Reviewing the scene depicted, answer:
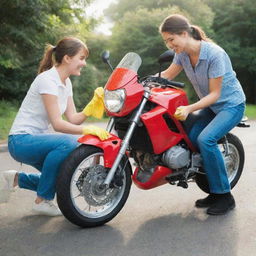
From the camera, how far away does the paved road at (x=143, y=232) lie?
10.8 ft

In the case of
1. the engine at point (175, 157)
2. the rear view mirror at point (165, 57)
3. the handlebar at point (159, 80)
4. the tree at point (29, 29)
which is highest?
the rear view mirror at point (165, 57)

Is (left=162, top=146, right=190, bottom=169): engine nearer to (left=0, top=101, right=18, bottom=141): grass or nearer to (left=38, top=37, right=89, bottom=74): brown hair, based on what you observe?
(left=38, top=37, right=89, bottom=74): brown hair

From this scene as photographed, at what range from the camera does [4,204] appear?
4477 mm

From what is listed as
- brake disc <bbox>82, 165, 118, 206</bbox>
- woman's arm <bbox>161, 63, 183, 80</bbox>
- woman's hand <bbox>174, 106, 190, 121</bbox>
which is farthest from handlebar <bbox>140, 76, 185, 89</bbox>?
brake disc <bbox>82, 165, 118, 206</bbox>

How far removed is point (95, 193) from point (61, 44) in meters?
1.32

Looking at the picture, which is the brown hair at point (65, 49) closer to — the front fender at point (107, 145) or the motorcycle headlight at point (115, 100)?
the motorcycle headlight at point (115, 100)

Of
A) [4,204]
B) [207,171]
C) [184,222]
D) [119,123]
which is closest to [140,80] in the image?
[119,123]

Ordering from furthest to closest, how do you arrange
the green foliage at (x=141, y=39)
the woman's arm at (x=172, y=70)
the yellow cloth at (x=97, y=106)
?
the green foliage at (x=141, y=39)
the woman's arm at (x=172, y=70)
the yellow cloth at (x=97, y=106)

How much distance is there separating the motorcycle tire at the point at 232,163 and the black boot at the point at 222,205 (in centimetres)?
31

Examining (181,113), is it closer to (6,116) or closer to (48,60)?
(48,60)

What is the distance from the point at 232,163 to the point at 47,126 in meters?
1.87

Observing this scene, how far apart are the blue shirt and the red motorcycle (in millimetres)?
245

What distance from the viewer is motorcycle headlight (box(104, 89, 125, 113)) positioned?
368cm

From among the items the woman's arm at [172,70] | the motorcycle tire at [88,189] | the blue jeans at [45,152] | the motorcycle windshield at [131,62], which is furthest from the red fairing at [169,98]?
the blue jeans at [45,152]
